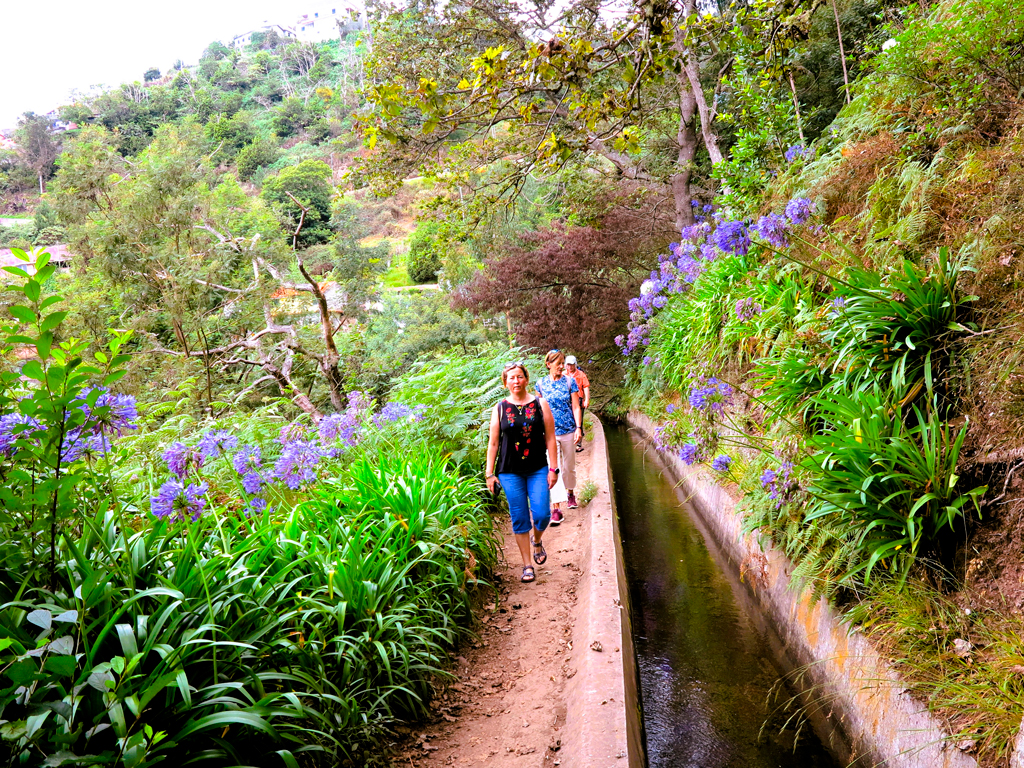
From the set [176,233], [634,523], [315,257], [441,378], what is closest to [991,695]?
[634,523]

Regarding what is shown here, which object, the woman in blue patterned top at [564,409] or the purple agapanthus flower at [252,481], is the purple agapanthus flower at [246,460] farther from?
the woman in blue patterned top at [564,409]

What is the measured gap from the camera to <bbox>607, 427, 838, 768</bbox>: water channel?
142 inches

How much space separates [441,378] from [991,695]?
6.84m

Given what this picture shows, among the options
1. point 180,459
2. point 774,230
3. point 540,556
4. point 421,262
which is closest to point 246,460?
point 180,459

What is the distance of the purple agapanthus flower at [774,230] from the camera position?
5914mm

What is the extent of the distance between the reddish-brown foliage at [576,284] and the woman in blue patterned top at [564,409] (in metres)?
8.21

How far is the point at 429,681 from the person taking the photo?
374 cm

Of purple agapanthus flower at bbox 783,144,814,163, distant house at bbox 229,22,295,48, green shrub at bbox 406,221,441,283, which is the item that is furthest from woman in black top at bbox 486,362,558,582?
distant house at bbox 229,22,295,48

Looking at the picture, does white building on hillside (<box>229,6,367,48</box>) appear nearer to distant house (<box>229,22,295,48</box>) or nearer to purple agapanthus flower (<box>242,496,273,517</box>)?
distant house (<box>229,22,295,48</box>)

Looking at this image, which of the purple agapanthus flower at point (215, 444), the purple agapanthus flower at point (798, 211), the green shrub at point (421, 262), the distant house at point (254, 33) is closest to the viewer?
the purple agapanthus flower at point (215, 444)

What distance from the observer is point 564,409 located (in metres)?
7.39

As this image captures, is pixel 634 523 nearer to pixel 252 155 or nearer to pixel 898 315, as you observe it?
pixel 898 315

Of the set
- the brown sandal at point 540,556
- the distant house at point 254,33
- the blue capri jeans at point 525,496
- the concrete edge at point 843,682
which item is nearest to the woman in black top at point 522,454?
the blue capri jeans at point 525,496

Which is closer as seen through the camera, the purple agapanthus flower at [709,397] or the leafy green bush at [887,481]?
the leafy green bush at [887,481]
